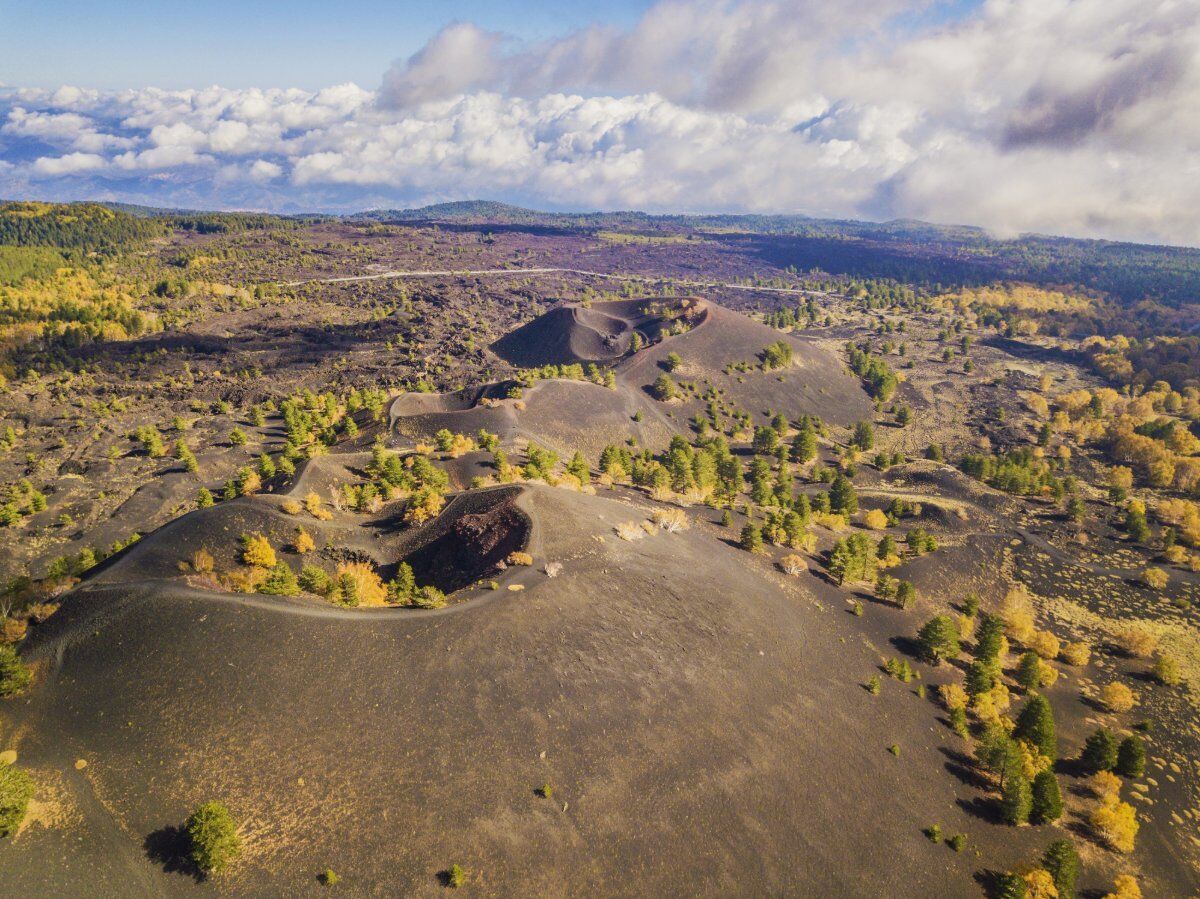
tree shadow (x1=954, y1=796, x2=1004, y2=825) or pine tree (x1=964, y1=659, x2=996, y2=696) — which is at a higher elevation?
pine tree (x1=964, y1=659, x2=996, y2=696)

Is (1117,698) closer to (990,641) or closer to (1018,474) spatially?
(990,641)

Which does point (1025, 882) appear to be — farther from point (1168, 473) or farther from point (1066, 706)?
point (1168, 473)

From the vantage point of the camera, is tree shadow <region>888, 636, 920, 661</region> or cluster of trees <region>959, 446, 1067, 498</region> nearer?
tree shadow <region>888, 636, 920, 661</region>

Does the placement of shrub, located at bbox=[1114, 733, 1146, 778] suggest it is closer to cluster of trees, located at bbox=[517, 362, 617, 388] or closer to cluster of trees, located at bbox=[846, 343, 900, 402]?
cluster of trees, located at bbox=[517, 362, 617, 388]

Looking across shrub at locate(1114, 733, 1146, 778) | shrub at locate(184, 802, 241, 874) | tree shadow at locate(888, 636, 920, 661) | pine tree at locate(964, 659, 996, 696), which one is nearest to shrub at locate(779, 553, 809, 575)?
tree shadow at locate(888, 636, 920, 661)

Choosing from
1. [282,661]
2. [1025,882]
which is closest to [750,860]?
[1025,882]

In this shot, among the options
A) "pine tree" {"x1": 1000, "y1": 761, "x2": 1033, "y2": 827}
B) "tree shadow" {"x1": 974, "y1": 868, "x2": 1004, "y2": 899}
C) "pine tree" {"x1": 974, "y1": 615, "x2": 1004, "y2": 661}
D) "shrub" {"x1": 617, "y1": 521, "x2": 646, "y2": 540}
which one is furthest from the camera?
"shrub" {"x1": 617, "y1": 521, "x2": 646, "y2": 540}

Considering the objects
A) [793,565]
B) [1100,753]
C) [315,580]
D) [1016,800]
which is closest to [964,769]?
[1016,800]
